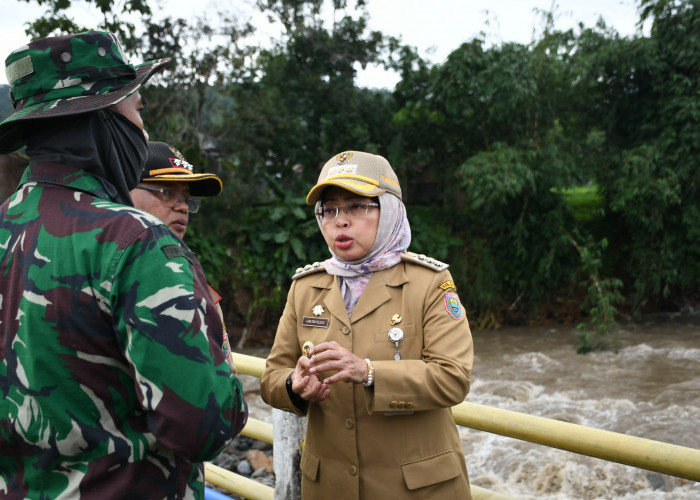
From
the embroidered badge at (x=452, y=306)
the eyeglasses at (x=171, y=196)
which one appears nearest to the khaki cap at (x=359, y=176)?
the embroidered badge at (x=452, y=306)

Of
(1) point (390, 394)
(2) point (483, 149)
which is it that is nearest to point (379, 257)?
(1) point (390, 394)

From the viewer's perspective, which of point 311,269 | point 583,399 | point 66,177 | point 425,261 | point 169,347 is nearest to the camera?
point 169,347

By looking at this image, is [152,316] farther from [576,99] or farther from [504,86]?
[576,99]

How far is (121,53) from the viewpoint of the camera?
143 centimetres

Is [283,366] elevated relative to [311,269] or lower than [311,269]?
lower

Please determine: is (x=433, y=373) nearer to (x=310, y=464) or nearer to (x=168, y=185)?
(x=310, y=464)

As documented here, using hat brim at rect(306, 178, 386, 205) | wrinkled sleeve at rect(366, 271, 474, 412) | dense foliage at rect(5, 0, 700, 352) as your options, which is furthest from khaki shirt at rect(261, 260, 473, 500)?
dense foliage at rect(5, 0, 700, 352)

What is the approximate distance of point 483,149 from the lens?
13.4 metres

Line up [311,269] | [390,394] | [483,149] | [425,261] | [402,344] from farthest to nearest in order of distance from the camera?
1. [483,149]
2. [311,269]
3. [425,261]
4. [402,344]
5. [390,394]

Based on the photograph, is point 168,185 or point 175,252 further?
point 168,185

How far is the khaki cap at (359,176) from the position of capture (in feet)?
6.56

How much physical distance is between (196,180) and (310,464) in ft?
4.24

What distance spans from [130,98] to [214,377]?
744 millimetres

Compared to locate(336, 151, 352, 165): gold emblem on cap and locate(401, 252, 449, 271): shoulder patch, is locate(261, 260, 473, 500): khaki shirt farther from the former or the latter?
locate(336, 151, 352, 165): gold emblem on cap
